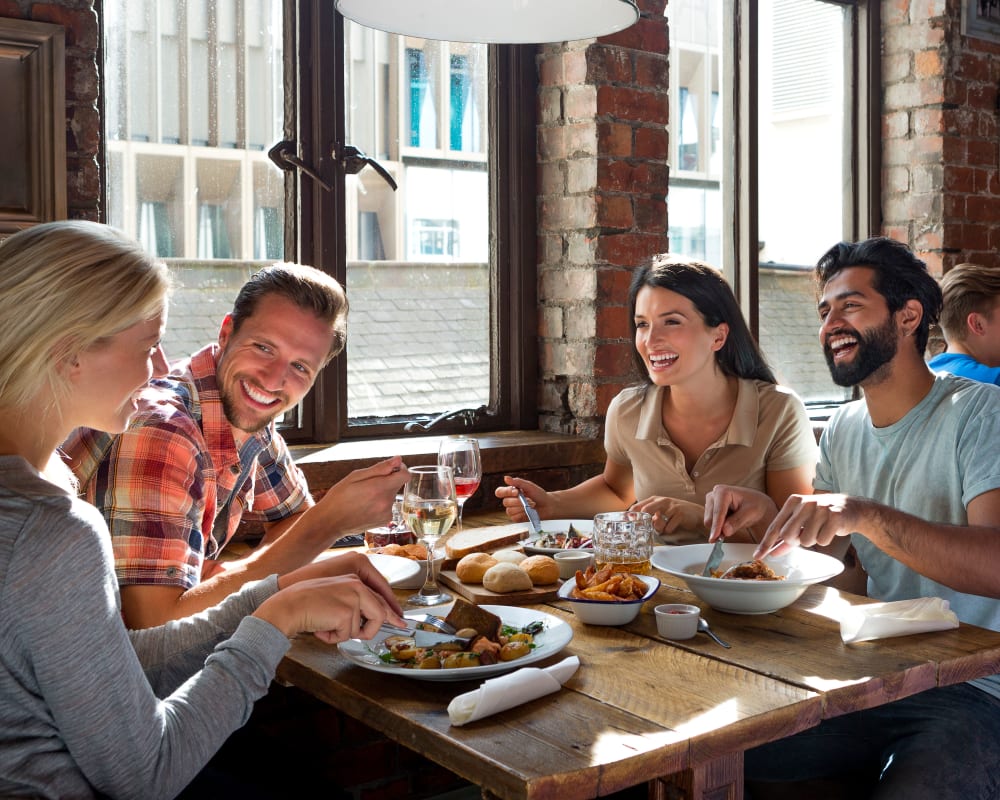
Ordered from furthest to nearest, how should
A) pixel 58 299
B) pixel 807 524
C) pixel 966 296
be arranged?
pixel 966 296, pixel 807 524, pixel 58 299

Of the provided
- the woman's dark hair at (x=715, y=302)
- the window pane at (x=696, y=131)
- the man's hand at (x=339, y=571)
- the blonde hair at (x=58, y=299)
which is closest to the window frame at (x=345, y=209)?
the window pane at (x=696, y=131)

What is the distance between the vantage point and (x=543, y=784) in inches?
42.8

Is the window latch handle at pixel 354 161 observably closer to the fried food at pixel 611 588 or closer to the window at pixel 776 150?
the window at pixel 776 150

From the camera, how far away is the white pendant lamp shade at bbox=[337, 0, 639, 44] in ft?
5.91

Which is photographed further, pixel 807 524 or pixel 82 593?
pixel 807 524

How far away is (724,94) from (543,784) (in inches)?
115

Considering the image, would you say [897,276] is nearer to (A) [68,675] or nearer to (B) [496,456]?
(B) [496,456]

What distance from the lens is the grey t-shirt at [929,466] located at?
75.6 inches

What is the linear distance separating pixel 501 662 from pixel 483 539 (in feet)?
2.53

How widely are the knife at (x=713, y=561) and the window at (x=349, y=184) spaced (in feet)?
4.39

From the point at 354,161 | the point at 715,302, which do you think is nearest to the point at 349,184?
the point at 354,161

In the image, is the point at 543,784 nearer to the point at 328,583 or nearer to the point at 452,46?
the point at 328,583

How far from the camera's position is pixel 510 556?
76.9 inches

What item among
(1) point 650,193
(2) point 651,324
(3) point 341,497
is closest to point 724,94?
(1) point 650,193
